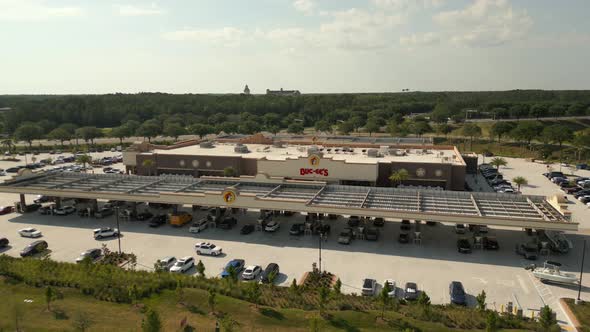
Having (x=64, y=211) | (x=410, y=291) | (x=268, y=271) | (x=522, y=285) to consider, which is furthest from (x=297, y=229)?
(x=64, y=211)

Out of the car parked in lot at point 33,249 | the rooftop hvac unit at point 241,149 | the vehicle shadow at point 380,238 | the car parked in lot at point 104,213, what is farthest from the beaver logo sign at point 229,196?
the rooftop hvac unit at point 241,149

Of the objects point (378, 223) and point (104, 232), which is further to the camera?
point (378, 223)

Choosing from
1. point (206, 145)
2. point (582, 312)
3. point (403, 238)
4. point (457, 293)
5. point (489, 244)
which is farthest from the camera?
point (206, 145)

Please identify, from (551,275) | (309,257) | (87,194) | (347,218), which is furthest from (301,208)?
(87,194)

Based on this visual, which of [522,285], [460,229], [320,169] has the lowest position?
[522,285]

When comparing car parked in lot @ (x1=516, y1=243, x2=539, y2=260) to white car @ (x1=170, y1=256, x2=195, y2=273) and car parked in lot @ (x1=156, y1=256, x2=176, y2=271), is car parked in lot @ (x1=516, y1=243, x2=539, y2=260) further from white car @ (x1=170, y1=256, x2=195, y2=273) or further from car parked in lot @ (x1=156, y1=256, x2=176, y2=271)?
car parked in lot @ (x1=156, y1=256, x2=176, y2=271)

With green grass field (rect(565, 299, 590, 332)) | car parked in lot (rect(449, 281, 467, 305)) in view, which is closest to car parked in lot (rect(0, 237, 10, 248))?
car parked in lot (rect(449, 281, 467, 305))

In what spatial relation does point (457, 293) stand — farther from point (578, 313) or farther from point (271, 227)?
point (271, 227)
